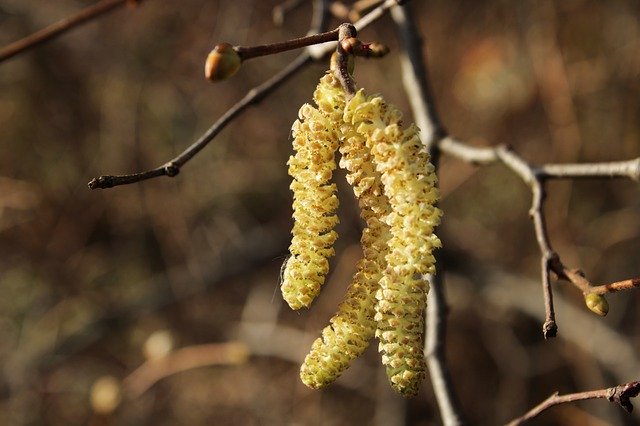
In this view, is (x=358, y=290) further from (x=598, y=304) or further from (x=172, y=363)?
(x=172, y=363)

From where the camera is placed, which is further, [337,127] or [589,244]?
[589,244]

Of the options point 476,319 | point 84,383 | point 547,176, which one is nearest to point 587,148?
point 476,319

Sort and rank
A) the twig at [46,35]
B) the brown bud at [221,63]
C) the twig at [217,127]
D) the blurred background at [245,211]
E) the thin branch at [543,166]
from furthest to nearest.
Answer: the blurred background at [245,211]
the twig at [46,35]
the thin branch at [543,166]
the twig at [217,127]
the brown bud at [221,63]

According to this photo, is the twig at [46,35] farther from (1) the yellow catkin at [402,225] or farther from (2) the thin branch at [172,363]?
(2) the thin branch at [172,363]

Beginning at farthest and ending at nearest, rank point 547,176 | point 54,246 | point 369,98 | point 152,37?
point 152,37 → point 54,246 → point 547,176 → point 369,98

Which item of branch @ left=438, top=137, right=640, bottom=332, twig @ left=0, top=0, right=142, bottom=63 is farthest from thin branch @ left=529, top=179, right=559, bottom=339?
twig @ left=0, top=0, right=142, bottom=63

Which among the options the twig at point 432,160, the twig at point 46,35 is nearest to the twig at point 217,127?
the twig at point 432,160

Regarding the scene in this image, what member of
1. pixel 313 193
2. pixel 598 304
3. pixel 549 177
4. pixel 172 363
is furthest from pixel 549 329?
pixel 172 363

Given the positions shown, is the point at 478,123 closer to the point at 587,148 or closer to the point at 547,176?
the point at 587,148
